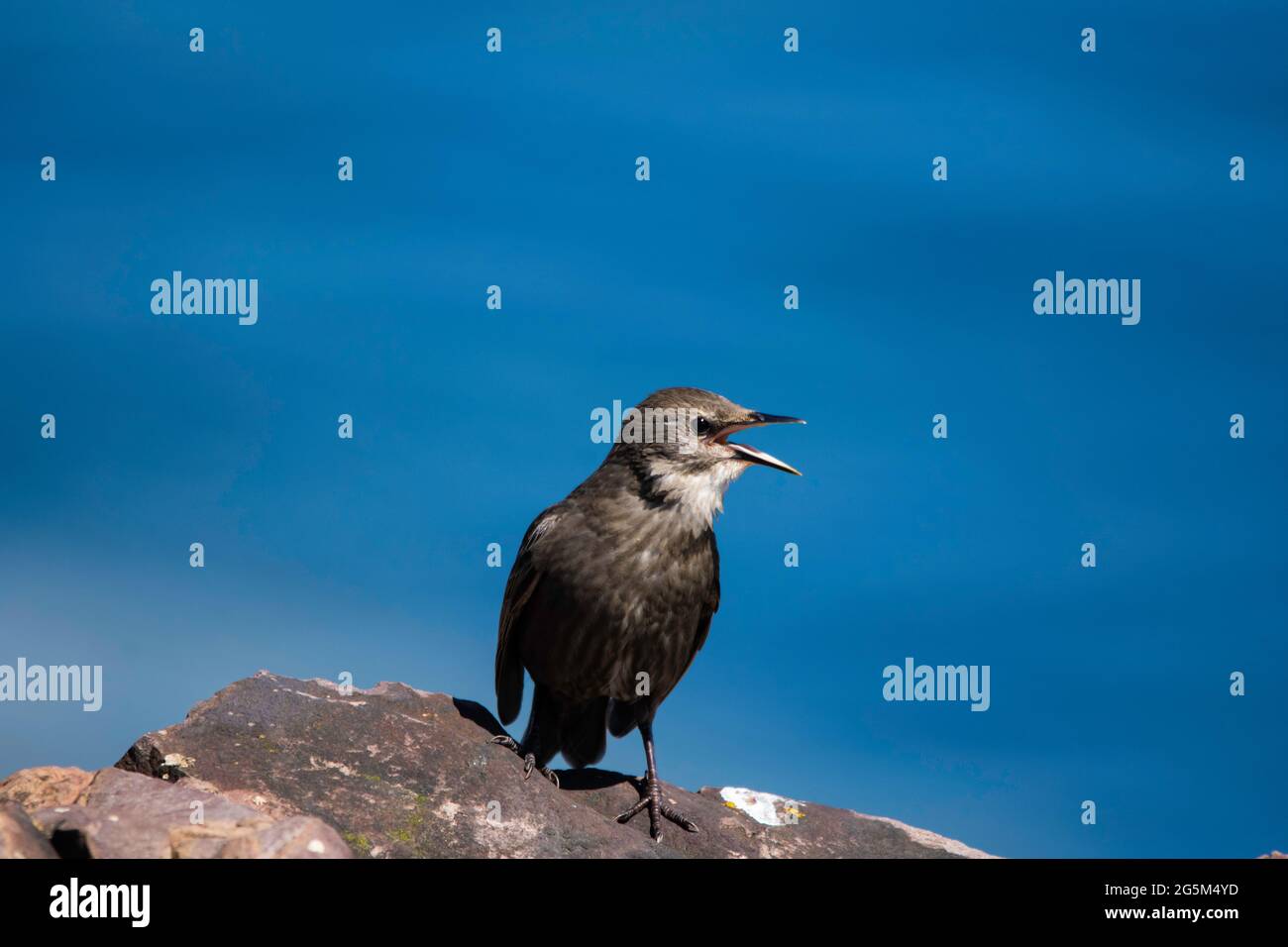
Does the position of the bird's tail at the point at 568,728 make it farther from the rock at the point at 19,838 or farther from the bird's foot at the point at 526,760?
the rock at the point at 19,838

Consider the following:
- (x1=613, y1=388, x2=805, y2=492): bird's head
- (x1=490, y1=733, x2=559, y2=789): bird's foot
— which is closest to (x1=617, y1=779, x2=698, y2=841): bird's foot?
(x1=490, y1=733, x2=559, y2=789): bird's foot

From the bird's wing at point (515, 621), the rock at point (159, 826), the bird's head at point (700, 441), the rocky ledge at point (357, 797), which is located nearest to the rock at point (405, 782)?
the rocky ledge at point (357, 797)

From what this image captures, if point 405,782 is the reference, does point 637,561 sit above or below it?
above

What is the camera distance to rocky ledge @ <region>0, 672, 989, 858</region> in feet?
19.0

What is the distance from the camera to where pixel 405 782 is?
7617 millimetres

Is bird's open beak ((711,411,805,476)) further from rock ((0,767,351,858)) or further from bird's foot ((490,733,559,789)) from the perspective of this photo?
rock ((0,767,351,858))

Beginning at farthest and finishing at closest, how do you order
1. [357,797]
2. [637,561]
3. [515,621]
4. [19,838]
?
[515,621] < [637,561] < [357,797] < [19,838]

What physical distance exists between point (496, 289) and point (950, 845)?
4766 mm

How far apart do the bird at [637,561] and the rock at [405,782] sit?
0.33 meters

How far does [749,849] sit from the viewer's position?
29.2 feet

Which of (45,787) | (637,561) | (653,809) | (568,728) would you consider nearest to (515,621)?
(568,728)

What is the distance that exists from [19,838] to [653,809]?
4.56 m
